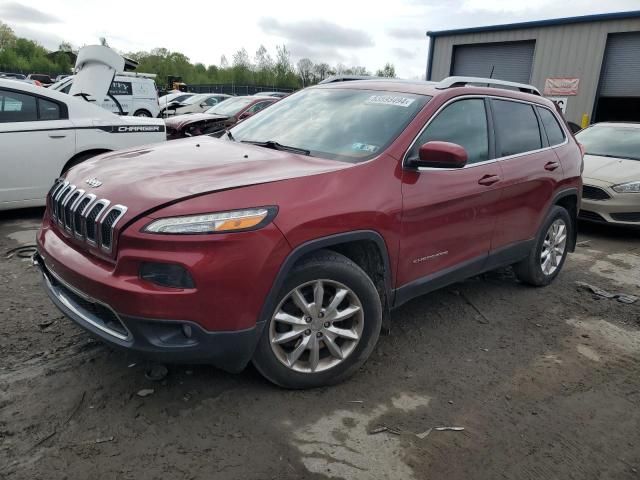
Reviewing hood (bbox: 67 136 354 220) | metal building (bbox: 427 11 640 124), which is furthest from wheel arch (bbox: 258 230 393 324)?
metal building (bbox: 427 11 640 124)

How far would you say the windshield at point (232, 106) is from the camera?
36.6 feet

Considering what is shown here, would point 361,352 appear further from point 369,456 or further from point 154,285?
point 154,285

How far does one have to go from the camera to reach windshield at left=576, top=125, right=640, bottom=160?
25.0 feet

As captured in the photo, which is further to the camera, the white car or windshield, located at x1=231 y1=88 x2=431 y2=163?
the white car

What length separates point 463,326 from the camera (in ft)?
12.8

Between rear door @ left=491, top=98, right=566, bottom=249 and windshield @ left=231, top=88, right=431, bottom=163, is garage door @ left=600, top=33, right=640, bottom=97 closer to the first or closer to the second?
rear door @ left=491, top=98, right=566, bottom=249

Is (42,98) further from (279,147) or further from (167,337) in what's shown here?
(167,337)

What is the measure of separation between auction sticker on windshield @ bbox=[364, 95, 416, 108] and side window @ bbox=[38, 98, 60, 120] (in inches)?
159

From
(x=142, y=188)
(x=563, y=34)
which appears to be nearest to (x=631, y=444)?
(x=142, y=188)

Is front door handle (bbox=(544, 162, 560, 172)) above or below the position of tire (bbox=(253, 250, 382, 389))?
above

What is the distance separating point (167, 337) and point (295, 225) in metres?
0.80

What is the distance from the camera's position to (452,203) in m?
3.38

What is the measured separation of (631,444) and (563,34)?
15.9m

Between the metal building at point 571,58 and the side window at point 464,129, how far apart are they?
13390 mm
